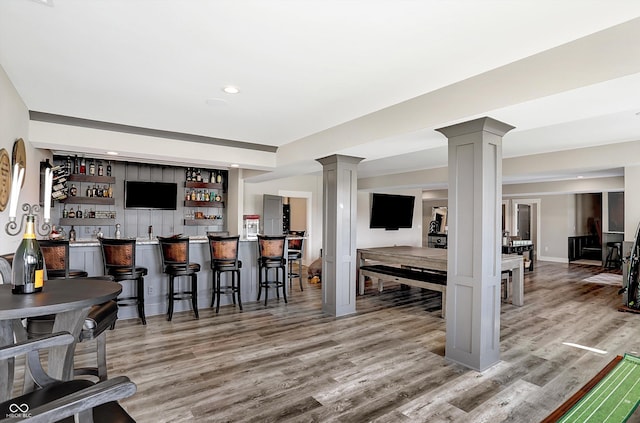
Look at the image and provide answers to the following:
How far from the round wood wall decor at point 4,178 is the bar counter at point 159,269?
1622 millimetres

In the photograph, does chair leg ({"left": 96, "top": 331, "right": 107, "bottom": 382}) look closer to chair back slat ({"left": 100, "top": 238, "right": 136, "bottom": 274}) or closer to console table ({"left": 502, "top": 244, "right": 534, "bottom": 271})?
chair back slat ({"left": 100, "top": 238, "right": 136, "bottom": 274})

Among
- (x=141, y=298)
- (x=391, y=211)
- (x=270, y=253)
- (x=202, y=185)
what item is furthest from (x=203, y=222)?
(x=391, y=211)

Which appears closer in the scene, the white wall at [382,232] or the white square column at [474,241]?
the white square column at [474,241]

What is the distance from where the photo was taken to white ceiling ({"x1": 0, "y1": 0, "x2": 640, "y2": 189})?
1957 mm

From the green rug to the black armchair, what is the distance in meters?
2.31

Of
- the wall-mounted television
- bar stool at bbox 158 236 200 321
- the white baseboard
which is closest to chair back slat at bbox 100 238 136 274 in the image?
bar stool at bbox 158 236 200 321

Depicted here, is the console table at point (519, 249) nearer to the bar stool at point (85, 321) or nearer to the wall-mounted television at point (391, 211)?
the wall-mounted television at point (391, 211)

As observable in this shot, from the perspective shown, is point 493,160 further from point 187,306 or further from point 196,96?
point 187,306

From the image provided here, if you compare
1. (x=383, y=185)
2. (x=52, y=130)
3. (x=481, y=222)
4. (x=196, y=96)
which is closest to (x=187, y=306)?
(x=52, y=130)

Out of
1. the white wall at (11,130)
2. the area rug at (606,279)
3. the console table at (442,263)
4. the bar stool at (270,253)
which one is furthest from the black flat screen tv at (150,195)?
the area rug at (606,279)

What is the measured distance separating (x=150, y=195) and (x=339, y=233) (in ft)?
14.1

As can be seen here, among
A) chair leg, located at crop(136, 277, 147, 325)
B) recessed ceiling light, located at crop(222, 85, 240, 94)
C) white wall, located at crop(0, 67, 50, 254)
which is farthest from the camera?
chair leg, located at crop(136, 277, 147, 325)

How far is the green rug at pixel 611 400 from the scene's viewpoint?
6.93ft

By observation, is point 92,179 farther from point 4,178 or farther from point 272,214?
point 4,178
